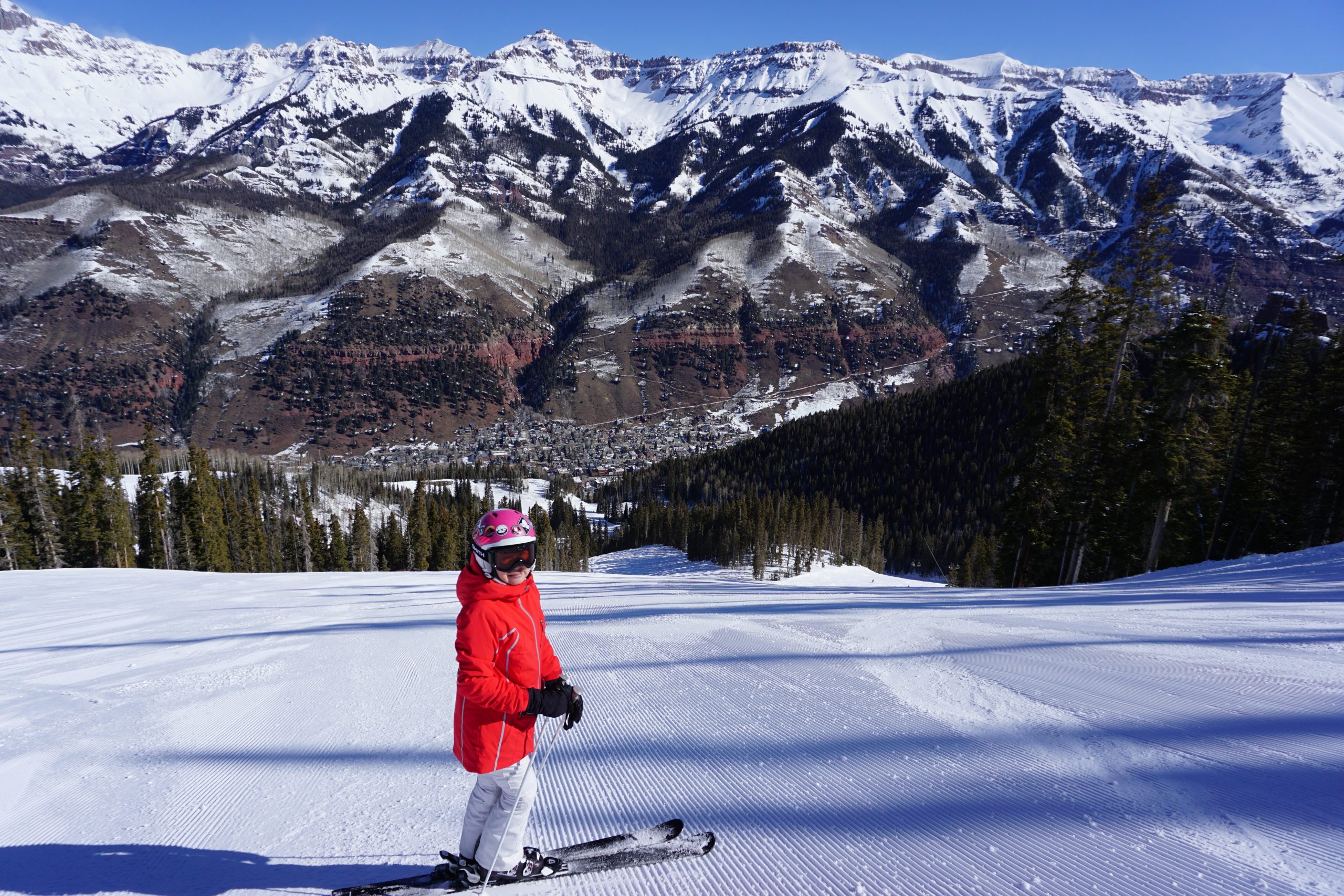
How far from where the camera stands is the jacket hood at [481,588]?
317 centimetres

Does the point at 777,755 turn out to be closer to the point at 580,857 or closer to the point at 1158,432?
the point at 580,857

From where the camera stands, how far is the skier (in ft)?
10.2

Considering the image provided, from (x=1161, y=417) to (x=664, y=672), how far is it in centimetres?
2292

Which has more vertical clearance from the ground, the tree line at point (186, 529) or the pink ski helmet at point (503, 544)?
the pink ski helmet at point (503, 544)

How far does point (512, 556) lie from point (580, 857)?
197 cm

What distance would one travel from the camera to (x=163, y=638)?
30.8 ft

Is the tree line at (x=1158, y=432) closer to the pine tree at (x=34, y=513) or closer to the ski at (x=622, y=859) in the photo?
the ski at (x=622, y=859)

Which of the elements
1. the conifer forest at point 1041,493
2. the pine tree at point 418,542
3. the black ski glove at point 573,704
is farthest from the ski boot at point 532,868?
the pine tree at point 418,542

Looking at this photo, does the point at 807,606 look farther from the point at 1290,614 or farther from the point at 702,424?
the point at 702,424

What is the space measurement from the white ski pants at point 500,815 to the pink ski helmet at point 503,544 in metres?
1.18

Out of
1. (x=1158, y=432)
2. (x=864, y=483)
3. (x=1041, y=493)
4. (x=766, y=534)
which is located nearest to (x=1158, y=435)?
(x=1158, y=432)

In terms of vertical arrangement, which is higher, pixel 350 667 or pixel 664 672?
pixel 664 672

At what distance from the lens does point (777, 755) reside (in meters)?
4.49

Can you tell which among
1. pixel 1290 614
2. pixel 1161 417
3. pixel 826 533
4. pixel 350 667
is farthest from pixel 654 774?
pixel 826 533
